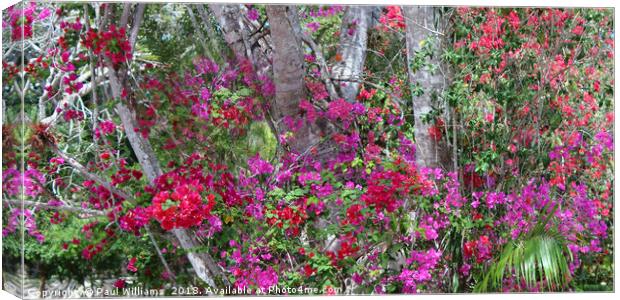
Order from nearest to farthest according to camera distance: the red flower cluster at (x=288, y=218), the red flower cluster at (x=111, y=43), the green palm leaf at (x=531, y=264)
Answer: the red flower cluster at (x=111, y=43) < the red flower cluster at (x=288, y=218) < the green palm leaf at (x=531, y=264)

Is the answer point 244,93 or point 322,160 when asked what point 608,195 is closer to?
point 322,160

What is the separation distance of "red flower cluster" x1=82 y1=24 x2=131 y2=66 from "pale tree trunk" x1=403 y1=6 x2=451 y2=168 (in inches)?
67.5

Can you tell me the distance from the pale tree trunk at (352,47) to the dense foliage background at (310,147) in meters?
0.01

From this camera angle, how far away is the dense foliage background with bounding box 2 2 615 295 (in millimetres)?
5273

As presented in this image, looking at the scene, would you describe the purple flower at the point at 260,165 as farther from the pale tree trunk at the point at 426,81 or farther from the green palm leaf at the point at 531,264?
the green palm leaf at the point at 531,264

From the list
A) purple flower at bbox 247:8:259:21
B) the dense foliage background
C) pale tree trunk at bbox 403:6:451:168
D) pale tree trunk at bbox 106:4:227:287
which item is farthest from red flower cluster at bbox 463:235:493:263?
purple flower at bbox 247:8:259:21

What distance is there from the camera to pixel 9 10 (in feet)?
17.5

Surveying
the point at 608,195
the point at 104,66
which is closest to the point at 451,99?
the point at 608,195

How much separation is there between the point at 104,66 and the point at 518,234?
8.88 feet

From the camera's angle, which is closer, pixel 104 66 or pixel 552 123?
pixel 104 66

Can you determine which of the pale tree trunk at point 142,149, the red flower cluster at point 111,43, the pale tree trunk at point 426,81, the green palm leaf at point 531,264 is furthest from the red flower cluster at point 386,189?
the red flower cluster at point 111,43

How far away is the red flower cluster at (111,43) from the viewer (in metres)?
5.27

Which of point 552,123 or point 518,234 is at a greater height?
point 552,123

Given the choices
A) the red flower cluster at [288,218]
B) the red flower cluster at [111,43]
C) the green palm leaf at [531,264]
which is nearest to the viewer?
the red flower cluster at [111,43]
